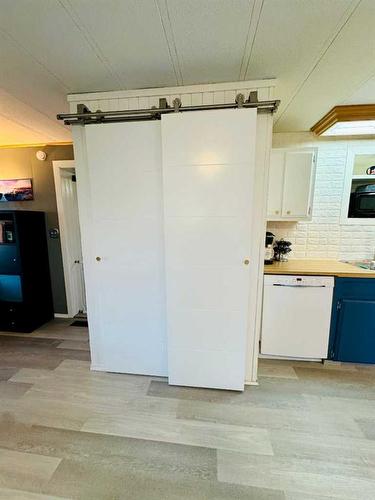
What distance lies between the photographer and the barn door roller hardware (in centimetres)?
158

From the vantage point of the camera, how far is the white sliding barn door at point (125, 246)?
5.81 ft

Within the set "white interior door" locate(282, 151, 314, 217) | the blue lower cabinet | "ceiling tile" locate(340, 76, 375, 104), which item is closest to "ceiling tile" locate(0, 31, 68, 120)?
"white interior door" locate(282, 151, 314, 217)

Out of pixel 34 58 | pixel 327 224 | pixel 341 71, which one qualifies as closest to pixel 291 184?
pixel 327 224

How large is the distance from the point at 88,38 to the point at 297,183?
2.09 meters

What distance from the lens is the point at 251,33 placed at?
1.21m

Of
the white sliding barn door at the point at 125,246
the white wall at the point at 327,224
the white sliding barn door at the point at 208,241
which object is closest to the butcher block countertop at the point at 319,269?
the white wall at the point at 327,224

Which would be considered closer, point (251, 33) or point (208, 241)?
point (251, 33)

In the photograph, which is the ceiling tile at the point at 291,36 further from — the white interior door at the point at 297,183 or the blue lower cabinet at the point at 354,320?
the blue lower cabinet at the point at 354,320

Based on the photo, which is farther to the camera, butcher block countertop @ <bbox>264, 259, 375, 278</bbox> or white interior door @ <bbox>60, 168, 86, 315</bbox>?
white interior door @ <bbox>60, 168, 86, 315</bbox>

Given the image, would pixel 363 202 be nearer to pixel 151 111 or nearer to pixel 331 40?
pixel 331 40

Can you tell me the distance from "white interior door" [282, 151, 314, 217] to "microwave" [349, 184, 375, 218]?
0.66 metres

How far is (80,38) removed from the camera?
4.09 feet

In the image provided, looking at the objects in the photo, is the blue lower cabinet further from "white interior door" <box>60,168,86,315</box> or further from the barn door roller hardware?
"white interior door" <box>60,168,86,315</box>

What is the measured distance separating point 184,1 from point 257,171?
3.39ft
